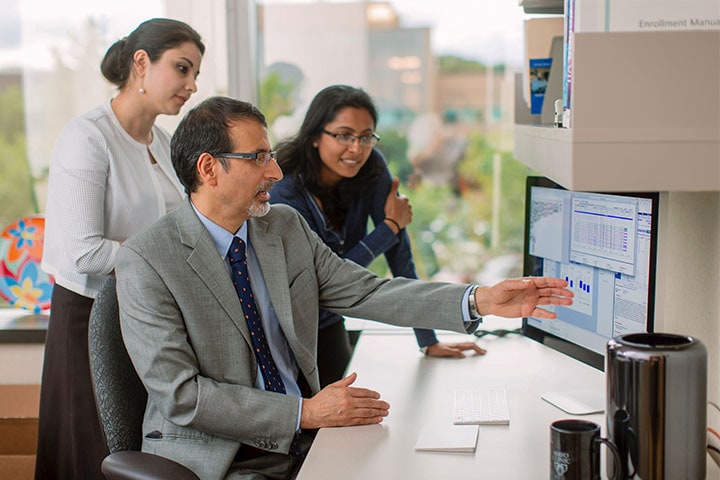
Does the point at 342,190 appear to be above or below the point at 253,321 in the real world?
above

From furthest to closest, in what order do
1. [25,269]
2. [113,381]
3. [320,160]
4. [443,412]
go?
[25,269], [320,160], [443,412], [113,381]

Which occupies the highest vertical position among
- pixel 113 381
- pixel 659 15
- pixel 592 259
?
pixel 659 15

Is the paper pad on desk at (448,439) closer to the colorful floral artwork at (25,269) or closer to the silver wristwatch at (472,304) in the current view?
the silver wristwatch at (472,304)

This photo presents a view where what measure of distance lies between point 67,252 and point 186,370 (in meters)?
0.77

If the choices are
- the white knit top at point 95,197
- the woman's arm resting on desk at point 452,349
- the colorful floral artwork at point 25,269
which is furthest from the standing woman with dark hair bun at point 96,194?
the woman's arm resting on desk at point 452,349

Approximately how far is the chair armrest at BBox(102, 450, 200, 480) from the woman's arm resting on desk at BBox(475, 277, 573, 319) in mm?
724

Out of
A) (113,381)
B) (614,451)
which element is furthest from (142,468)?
(614,451)

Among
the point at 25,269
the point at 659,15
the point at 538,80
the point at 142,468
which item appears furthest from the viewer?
the point at 25,269

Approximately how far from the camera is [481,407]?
5.74ft

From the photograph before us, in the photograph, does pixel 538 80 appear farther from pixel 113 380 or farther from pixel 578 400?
pixel 113 380

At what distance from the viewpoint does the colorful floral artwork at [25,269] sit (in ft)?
9.85

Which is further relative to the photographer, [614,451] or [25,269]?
[25,269]

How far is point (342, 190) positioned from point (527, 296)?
0.88 metres

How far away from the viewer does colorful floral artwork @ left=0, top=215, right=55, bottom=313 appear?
300 centimetres
